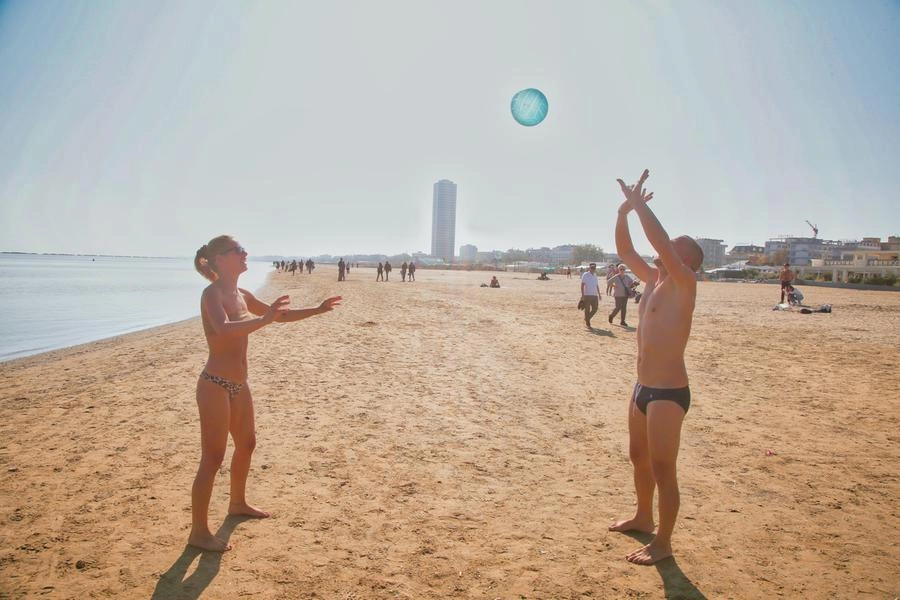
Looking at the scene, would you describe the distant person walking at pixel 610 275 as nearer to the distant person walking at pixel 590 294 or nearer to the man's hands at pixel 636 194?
the distant person walking at pixel 590 294

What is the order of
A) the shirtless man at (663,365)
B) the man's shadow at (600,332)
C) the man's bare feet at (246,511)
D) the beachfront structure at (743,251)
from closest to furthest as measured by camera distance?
the shirtless man at (663,365)
the man's bare feet at (246,511)
the man's shadow at (600,332)
the beachfront structure at (743,251)

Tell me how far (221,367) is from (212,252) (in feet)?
2.51

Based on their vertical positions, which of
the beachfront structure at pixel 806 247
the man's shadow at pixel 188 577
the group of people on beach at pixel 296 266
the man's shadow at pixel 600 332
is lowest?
the man's shadow at pixel 188 577

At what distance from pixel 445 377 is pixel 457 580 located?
18.8ft

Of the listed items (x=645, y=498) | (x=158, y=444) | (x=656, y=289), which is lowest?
(x=158, y=444)

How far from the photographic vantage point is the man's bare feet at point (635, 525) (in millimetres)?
3689

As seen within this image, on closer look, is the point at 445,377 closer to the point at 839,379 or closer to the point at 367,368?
the point at 367,368

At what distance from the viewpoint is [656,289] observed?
3.31 m

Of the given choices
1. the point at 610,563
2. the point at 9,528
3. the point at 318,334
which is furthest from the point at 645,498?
the point at 318,334

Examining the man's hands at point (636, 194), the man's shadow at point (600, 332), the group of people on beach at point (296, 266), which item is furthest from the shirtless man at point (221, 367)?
the group of people on beach at point (296, 266)

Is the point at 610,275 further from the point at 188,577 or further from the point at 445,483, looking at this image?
the point at 188,577

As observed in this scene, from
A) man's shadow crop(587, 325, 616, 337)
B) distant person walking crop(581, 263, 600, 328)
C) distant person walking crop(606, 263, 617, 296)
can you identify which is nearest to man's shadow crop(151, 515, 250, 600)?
man's shadow crop(587, 325, 616, 337)

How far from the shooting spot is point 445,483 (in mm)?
4559

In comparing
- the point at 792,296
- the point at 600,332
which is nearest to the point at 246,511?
the point at 600,332
